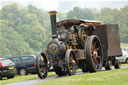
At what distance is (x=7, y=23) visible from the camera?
99.4 m

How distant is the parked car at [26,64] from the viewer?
27641 mm

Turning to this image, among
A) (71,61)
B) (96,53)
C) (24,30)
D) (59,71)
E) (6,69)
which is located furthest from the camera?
(24,30)

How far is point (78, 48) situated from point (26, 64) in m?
7.40

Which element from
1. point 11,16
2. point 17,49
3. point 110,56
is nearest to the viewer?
point 110,56

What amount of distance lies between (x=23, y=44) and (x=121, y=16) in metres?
34.6

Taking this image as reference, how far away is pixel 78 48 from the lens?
21.6m

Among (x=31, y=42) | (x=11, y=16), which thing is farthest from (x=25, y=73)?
(x=11, y=16)

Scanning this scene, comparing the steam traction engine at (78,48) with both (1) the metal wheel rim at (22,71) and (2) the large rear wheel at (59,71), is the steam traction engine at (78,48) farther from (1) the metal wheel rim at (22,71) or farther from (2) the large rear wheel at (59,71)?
(1) the metal wheel rim at (22,71)

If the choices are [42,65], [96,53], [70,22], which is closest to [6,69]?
[42,65]

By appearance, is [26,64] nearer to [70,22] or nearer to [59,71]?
[59,71]

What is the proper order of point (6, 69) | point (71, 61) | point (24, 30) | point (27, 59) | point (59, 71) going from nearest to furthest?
point (71, 61) → point (59, 71) → point (6, 69) → point (27, 59) → point (24, 30)

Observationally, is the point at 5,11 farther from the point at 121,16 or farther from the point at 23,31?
the point at 121,16

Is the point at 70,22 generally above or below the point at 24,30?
above

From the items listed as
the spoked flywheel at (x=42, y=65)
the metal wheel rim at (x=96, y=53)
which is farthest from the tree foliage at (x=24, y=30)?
the spoked flywheel at (x=42, y=65)
